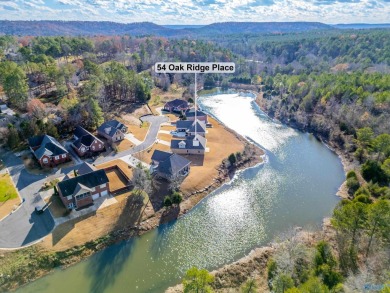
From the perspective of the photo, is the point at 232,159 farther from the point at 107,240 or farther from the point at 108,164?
the point at 107,240

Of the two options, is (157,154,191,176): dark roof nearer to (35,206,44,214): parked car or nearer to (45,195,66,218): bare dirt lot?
(45,195,66,218): bare dirt lot

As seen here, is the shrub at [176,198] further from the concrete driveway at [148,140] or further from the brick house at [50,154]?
the brick house at [50,154]

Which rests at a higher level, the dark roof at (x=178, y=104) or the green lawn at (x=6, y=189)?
the green lawn at (x=6, y=189)

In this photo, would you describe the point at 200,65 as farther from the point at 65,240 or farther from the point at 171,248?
the point at 65,240

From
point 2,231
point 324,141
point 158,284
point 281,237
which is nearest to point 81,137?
point 2,231

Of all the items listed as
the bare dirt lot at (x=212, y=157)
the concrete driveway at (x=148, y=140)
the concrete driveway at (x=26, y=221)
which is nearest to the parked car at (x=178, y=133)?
the concrete driveway at (x=148, y=140)

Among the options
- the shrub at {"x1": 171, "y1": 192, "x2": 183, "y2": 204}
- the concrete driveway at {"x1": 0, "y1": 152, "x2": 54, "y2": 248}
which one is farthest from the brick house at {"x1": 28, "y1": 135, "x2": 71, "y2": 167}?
the shrub at {"x1": 171, "y1": 192, "x2": 183, "y2": 204}

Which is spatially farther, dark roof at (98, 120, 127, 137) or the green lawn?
dark roof at (98, 120, 127, 137)

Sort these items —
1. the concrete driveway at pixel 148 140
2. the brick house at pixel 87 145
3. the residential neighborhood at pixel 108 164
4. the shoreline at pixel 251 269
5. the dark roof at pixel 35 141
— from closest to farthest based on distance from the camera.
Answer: the shoreline at pixel 251 269
the residential neighborhood at pixel 108 164
the brick house at pixel 87 145
the dark roof at pixel 35 141
the concrete driveway at pixel 148 140
